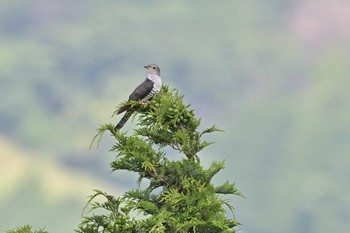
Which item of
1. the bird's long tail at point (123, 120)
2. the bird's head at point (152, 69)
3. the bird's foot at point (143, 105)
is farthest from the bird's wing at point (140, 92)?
the bird's head at point (152, 69)

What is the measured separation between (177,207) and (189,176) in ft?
2.35

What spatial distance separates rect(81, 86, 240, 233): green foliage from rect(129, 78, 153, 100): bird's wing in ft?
2.58

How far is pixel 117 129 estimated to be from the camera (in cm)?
1405

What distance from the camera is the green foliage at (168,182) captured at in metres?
12.7

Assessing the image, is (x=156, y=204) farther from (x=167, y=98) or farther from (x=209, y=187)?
(x=167, y=98)

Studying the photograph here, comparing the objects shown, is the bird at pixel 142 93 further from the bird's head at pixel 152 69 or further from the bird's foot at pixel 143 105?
the bird's head at pixel 152 69

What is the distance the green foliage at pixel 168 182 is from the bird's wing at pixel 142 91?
2.58 ft

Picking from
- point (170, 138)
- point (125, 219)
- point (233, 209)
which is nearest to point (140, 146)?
point (170, 138)

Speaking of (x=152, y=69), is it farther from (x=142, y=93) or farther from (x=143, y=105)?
(x=143, y=105)

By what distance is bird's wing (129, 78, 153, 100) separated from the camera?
48.9 ft

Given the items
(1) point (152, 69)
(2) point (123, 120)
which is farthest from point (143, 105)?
(1) point (152, 69)

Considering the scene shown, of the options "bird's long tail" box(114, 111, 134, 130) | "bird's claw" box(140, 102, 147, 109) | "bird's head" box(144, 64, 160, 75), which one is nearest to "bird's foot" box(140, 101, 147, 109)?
"bird's claw" box(140, 102, 147, 109)

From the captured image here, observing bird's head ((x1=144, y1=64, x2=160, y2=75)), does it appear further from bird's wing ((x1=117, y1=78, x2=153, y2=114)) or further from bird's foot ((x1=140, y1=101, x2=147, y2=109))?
bird's foot ((x1=140, y1=101, x2=147, y2=109))

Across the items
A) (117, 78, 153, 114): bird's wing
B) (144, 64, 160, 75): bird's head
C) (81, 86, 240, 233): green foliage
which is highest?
(144, 64, 160, 75): bird's head
